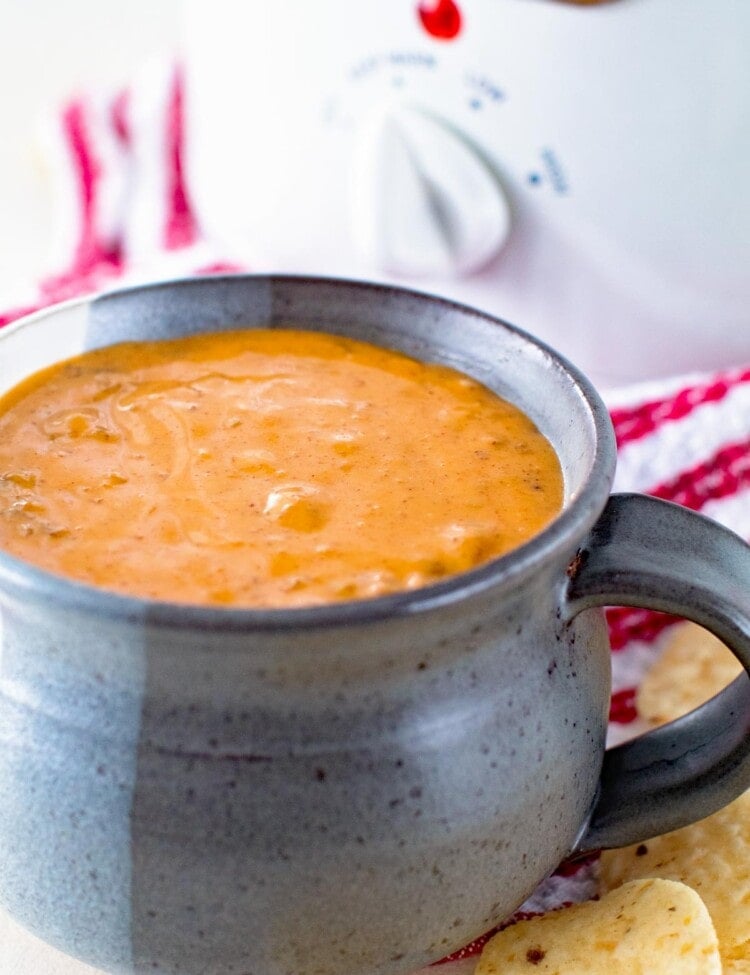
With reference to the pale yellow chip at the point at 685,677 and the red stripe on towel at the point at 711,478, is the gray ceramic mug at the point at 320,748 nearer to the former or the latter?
the pale yellow chip at the point at 685,677

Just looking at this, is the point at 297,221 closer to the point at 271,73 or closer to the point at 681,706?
the point at 271,73

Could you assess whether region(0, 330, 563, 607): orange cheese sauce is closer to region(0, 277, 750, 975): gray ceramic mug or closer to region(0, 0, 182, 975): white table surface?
region(0, 277, 750, 975): gray ceramic mug

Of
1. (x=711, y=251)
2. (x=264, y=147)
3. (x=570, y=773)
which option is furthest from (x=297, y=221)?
(x=570, y=773)

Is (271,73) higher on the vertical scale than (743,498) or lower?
higher

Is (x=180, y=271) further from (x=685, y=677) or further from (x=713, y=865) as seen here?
(x=713, y=865)

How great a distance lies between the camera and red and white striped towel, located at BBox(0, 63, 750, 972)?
1105 mm

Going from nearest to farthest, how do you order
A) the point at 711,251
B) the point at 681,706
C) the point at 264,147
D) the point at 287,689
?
the point at 287,689 < the point at 681,706 < the point at 711,251 < the point at 264,147

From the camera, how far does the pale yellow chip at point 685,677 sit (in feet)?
3.23

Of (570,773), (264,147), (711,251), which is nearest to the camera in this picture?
(570,773)

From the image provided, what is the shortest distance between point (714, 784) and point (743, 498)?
416 millimetres

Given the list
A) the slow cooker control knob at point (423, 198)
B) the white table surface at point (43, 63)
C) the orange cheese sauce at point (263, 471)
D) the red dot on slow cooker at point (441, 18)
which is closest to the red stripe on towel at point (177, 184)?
the white table surface at point (43, 63)

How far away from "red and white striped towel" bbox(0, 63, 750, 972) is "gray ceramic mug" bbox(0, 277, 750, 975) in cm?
16

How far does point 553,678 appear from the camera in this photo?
72 cm

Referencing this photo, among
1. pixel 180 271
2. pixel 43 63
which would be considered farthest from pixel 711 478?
pixel 43 63
